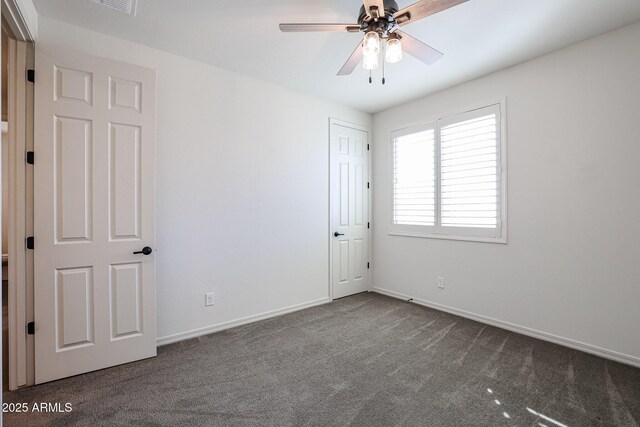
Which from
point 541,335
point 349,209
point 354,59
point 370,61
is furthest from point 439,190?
point 370,61

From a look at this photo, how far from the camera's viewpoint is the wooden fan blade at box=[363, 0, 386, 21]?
5.98 feet

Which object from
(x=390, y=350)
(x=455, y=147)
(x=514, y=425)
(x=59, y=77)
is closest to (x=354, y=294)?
(x=390, y=350)

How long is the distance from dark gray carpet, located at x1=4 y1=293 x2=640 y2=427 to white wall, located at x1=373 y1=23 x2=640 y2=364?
37 cm

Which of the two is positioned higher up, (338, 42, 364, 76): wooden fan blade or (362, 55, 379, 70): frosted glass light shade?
(338, 42, 364, 76): wooden fan blade

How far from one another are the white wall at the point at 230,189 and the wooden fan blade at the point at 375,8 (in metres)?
1.82

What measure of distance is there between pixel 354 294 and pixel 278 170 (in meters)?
2.09

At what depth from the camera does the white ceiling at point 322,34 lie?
2.29m

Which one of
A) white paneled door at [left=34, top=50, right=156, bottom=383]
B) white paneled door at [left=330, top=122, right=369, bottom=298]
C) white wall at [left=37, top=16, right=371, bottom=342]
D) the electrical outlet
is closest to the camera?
white paneled door at [left=34, top=50, right=156, bottom=383]

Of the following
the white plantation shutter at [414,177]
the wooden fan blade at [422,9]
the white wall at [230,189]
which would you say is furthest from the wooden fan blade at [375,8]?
the white plantation shutter at [414,177]

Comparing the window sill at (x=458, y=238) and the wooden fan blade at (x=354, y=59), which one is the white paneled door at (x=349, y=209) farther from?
the wooden fan blade at (x=354, y=59)

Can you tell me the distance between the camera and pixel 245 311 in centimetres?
338

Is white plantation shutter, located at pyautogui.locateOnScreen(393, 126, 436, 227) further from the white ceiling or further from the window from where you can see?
the white ceiling

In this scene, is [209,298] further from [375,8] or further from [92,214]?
[375,8]

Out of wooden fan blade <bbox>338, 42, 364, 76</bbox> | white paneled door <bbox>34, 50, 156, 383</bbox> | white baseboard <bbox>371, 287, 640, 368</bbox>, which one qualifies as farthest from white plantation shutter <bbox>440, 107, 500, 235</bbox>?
white paneled door <bbox>34, 50, 156, 383</bbox>
